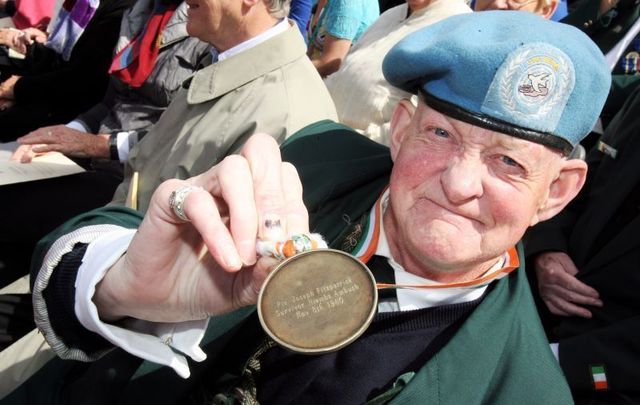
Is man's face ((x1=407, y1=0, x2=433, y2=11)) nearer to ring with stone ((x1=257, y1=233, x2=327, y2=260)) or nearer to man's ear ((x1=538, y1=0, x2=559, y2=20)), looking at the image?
man's ear ((x1=538, y1=0, x2=559, y2=20))

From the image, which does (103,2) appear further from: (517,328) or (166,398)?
(517,328)

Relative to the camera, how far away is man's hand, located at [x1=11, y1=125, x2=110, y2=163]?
2.66 m

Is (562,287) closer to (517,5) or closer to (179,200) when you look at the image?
(517,5)

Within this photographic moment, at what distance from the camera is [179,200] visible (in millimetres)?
1104

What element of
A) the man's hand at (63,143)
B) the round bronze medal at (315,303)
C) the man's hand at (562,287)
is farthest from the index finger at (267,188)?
the man's hand at (63,143)

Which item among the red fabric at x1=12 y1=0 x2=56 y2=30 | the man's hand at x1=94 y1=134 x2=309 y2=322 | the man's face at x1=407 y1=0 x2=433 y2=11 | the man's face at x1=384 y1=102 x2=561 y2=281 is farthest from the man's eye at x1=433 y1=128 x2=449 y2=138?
the red fabric at x1=12 y1=0 x2=56 y2=30

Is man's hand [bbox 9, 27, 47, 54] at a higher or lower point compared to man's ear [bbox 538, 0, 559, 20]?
lower

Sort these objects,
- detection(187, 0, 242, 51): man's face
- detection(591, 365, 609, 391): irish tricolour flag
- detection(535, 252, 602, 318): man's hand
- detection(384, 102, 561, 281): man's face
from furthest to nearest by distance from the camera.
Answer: detection(187, 0, 242, 51): man's face
detection(535, 252, 602, 318): man's hand
detection(591, 365, 609, 391): irish tricolour flag
detection(384, 102, 561, 281): man's face

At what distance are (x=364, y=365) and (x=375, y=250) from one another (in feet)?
1.01

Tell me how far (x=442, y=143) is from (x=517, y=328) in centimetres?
49

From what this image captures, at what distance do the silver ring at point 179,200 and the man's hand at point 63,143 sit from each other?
1.82m

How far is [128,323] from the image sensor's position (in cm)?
136

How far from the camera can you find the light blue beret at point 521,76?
1283 mm

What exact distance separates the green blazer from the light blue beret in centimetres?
39
